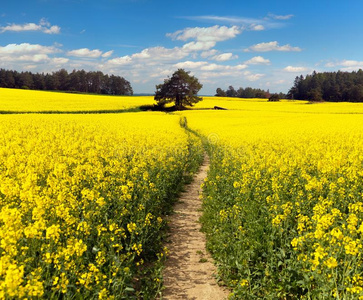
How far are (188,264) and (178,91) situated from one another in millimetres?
59529

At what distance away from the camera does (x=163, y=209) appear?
873 cm

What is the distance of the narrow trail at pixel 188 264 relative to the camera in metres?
5.00

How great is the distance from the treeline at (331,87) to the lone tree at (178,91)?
58684 mm

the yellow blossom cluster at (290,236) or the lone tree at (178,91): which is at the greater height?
the lone tree at (178,91)

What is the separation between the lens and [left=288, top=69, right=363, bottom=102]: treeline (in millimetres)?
97938

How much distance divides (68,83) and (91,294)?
13090 centimetres

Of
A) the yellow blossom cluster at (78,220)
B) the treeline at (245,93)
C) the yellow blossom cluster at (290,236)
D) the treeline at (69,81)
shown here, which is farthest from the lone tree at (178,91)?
the treeline at (245,93)

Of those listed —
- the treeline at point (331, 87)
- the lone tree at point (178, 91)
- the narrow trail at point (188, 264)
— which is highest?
the treeline at point (331, 87)

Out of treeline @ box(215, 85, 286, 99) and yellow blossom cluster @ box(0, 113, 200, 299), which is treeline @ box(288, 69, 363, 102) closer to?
treeline @ box(215, 85, 286, 99)

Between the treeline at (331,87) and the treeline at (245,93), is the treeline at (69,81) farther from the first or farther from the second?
the treeline at (331,87)

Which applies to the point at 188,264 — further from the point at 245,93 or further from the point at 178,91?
the point at 245,93

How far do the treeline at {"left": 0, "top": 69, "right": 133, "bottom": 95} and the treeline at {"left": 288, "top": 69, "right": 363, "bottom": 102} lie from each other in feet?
258

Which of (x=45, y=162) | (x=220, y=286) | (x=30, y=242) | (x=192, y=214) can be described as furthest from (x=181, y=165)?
(x=30, y=242)

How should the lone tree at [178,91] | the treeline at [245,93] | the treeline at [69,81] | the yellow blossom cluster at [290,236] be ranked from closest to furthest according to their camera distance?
the yellow blossom cluster at [290,236]
the lone tree at [178,91]
the treeline at [69,81]
the treeline at [245,93]
